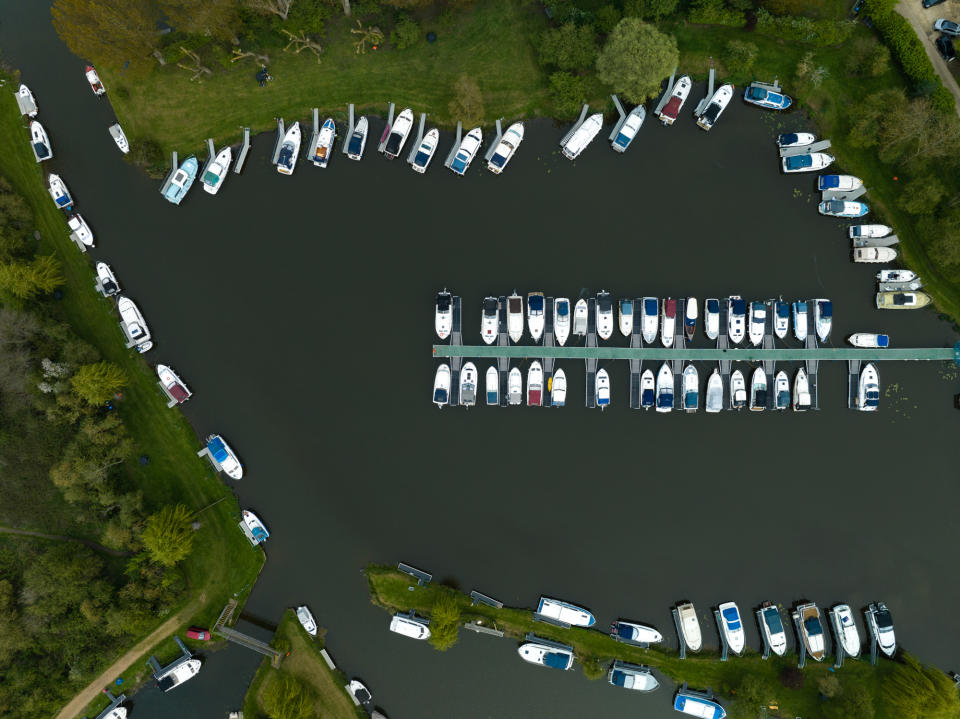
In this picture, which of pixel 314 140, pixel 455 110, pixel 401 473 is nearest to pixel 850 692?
pixel 401 473

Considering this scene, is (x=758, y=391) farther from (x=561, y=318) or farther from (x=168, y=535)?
(x=168, y=535)

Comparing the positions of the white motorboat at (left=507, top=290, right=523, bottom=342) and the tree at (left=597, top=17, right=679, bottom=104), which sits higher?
the tree at (left=597, top=17, right=679, bottom=104)

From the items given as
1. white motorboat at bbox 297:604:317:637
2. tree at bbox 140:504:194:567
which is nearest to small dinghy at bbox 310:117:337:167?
tree at bbox 140:504:194:567

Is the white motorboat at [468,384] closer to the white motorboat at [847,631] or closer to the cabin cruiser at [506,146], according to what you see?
the cabin cruiser at [506,146]

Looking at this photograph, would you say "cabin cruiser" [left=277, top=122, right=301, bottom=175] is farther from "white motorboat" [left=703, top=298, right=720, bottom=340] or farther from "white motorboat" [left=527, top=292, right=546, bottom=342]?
"white motorboat" [left=703, top=298, right=720, bottom=340]

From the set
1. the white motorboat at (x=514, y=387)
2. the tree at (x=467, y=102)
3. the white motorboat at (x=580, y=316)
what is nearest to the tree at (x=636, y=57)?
the tree at (x=467, y=102)

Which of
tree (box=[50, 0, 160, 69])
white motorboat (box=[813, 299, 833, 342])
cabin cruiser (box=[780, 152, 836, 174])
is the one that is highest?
tree (box=[50, 0, 160, 69])
